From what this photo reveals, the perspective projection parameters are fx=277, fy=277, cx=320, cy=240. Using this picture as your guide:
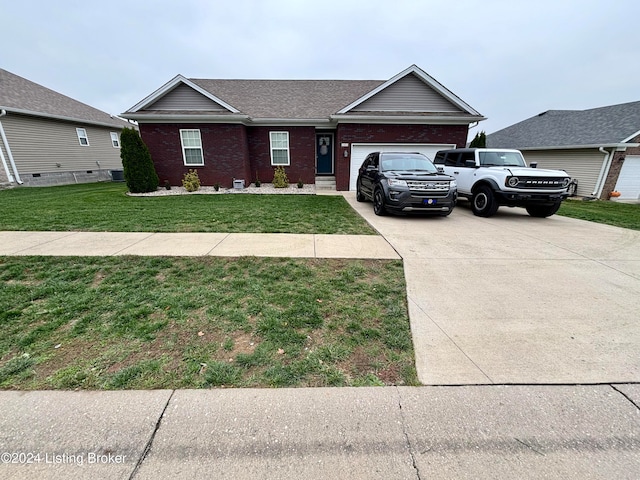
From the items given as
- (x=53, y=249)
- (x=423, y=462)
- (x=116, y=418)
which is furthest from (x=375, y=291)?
(x=53, y=249)

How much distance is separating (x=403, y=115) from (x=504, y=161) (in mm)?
5285

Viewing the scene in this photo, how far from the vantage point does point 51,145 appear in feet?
51.9

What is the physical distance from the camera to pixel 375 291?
3494 millimetres

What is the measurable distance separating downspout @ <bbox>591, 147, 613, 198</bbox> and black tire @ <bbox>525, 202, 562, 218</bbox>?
34.4 feet

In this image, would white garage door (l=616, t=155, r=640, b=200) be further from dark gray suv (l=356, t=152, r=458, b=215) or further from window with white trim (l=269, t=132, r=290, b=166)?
window with white trim (l=269, t=132, r=290, b=166)

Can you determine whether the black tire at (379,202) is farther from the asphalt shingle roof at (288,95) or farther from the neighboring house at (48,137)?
the neighboring house at (48,137)

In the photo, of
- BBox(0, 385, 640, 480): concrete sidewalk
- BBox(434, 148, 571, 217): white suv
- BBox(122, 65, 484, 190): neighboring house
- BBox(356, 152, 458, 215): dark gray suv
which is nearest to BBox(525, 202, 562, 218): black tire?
BBox(434, 148, 571, 217): white suv

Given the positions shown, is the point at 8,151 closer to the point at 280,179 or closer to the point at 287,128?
the point at 280,179

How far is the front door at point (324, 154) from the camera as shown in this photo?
47.9 feet

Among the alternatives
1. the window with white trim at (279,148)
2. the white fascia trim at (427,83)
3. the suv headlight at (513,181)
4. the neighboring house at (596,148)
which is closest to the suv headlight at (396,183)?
the suv headlight at (513,181)

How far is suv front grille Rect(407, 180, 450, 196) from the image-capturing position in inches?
285

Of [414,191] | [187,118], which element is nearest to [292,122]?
[187,118]

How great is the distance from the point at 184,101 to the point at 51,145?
32.5 ft

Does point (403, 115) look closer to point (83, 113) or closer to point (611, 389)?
point (611, 389)
